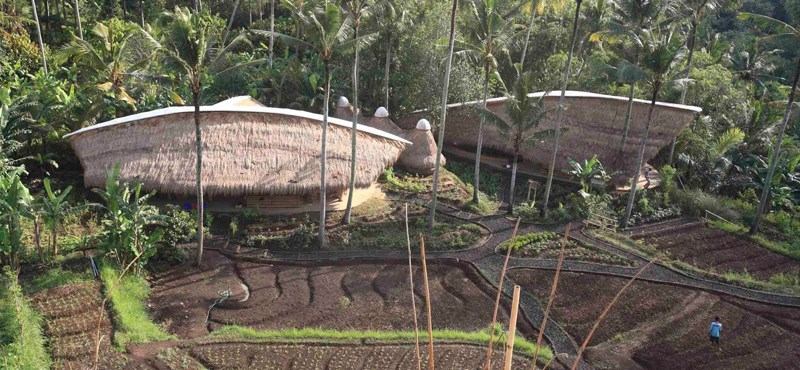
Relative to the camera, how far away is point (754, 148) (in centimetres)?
2480

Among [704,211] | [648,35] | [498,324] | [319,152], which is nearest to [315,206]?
[319,152]

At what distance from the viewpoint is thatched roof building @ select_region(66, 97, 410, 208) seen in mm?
17594

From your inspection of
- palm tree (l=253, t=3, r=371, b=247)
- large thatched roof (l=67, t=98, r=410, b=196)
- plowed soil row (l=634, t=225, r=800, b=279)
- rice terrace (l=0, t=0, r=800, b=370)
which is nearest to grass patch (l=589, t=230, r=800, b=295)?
rice terrace (l=0, t=0, r=800, b=370)

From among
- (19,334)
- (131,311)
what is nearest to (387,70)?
(131,311)

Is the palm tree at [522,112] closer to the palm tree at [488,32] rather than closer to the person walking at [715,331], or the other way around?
the palm tree at [488,32]

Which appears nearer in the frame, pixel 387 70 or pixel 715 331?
pixel 715 331

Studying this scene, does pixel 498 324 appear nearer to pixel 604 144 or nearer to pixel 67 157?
pixel 604 144

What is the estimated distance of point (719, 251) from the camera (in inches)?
741

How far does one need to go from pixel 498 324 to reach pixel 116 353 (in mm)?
8588

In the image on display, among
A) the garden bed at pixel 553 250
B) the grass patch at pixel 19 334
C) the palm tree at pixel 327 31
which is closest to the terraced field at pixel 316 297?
the garden bed at pixel 553 250

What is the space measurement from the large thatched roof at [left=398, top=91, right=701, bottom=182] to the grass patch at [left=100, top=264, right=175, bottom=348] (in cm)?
1364

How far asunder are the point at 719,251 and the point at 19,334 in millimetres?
19575

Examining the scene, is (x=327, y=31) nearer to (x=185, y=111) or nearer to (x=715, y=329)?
(x=185, y=111)

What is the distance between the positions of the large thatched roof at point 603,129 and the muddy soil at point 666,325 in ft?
26.2
